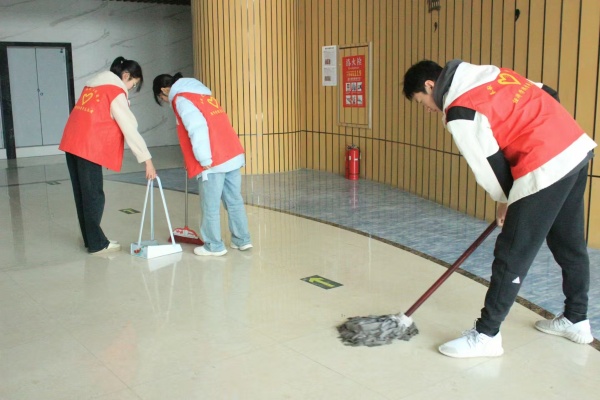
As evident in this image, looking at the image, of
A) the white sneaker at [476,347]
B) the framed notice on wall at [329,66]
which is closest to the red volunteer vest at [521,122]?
the white sneaker at [476,347]

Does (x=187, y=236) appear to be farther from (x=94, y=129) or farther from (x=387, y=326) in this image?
(x=387, y=326)

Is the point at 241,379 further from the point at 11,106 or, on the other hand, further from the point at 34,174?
the point at 11,106

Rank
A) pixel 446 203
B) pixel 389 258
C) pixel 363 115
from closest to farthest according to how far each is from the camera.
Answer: pixel 389 258 < pixel 446 203 < pixel 363 115

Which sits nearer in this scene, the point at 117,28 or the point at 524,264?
the point at 524,264

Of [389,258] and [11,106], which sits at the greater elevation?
[11,106]

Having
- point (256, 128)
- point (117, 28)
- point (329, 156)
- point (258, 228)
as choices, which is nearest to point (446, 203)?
point (258, 228)

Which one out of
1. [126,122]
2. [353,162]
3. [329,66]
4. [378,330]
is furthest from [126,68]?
[329,66]

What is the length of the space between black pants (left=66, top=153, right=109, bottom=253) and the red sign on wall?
155 inches

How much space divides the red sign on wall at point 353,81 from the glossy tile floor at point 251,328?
296 cm

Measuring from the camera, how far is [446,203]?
20.5ft

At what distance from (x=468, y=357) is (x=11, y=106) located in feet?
32.4

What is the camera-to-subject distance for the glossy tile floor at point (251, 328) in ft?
8.65

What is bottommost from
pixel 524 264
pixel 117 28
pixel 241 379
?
pixel 241 379

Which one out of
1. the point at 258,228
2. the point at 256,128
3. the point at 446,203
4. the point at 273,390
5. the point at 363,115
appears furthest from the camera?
the point at 256,128
